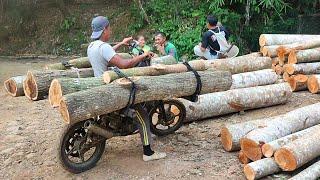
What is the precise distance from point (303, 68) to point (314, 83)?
545mm

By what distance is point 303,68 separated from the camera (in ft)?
30.9

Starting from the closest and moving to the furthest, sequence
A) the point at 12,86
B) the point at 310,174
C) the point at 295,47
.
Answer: the point at 310,174, the point at 12,86, the point at 295,47

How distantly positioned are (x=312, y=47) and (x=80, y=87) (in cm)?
618

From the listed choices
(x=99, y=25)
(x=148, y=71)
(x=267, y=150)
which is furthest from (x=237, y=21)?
(x=267, y=150)

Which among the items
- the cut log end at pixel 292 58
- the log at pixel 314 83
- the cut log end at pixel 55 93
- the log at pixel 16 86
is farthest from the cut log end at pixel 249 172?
the cut log end at pixel 292 58

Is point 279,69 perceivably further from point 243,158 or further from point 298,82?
point 243,158

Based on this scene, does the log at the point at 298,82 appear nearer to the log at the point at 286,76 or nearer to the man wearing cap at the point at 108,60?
the log at the point at 286,76

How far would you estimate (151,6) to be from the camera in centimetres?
1588

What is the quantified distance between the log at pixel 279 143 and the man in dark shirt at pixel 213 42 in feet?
11.7

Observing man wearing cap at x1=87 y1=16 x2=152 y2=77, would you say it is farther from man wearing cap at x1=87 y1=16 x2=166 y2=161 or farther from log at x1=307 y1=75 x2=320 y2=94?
log at x1=307 y1=75 x2=320 y2=94

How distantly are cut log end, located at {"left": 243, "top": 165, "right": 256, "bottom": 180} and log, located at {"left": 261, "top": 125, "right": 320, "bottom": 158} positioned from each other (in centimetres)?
36

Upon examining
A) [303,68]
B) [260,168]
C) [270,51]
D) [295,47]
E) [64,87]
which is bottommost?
[260,168]

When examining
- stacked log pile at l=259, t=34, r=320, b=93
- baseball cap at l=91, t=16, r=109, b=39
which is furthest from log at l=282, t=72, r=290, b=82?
baseball cap at l=91, t=16, r=109, b=39

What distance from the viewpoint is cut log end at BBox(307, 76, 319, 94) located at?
895 cm
